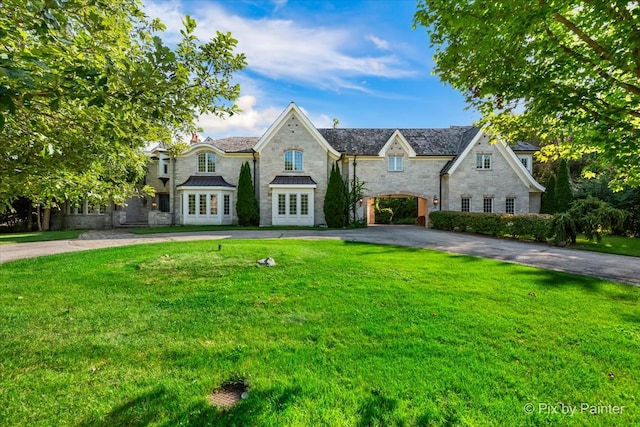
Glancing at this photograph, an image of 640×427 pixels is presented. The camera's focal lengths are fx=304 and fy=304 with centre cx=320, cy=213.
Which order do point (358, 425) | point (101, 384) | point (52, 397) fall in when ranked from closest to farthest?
point (358, 425), point (52, 397), point (101, 384)

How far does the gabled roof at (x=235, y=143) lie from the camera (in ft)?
87.6

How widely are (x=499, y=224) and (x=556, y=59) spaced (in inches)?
519

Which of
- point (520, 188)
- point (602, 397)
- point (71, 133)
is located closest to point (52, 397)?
point (71, 133)

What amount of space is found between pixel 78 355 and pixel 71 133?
9.80ft

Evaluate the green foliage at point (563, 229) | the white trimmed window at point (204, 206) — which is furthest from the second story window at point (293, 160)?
the green foliage at point (563, 229)

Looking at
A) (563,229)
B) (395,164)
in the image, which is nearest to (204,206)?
(395,164)

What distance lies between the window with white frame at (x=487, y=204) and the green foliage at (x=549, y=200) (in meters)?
4.60

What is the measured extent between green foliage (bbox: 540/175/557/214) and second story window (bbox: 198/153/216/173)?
28156 mm

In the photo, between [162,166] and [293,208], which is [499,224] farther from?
[162,166]

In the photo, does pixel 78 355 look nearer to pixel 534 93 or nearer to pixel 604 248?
pixel 534 93

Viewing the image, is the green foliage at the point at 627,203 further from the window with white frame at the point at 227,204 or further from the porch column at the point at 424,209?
the window with white frame at the point at 227,204

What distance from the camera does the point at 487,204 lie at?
2495 centimetres

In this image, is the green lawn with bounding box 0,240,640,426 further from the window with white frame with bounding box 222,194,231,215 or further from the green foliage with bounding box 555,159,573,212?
the green foliage with bounding box 555,159,573,212

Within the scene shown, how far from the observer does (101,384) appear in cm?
348
